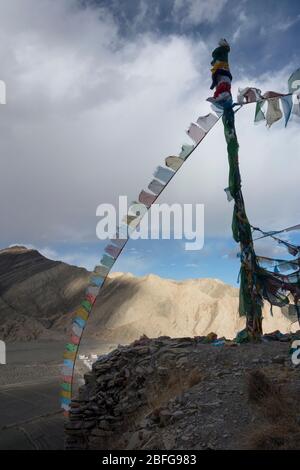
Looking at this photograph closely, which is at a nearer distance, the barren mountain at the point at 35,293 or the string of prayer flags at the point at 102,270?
the string of prayer flags at the point at 102,270

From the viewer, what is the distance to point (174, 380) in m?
9.95

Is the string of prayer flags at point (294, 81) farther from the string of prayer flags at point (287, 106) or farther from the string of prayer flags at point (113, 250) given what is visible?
the string of prayer flags at point (113, 250)

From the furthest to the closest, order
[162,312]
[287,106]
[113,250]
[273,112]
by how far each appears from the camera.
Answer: [162,312] → [113,250] → [273,112] → [287,106]

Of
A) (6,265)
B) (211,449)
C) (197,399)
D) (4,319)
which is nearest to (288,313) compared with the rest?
(197,399)

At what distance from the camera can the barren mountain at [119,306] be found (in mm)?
57719

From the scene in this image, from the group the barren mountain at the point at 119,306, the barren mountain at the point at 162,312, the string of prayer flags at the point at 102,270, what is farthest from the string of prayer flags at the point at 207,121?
the barren mountain at the point at 162,312

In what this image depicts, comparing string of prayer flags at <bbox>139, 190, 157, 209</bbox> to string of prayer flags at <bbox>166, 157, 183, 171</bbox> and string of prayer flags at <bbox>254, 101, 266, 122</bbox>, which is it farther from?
string of prayer flags at <bbox>254, 101, 266, 122</bbox>

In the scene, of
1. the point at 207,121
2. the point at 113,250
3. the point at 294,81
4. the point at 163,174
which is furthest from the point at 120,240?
the point at 294,81

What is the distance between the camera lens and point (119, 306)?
210 feet

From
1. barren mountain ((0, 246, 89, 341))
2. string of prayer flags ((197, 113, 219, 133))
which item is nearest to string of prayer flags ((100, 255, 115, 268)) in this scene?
string of prayer flags ((197, 113, 219, 133))

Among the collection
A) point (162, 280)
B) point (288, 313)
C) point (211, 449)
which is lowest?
point (211, 449)

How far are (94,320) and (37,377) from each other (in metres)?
30.7

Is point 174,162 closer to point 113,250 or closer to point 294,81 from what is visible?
point 113,250
